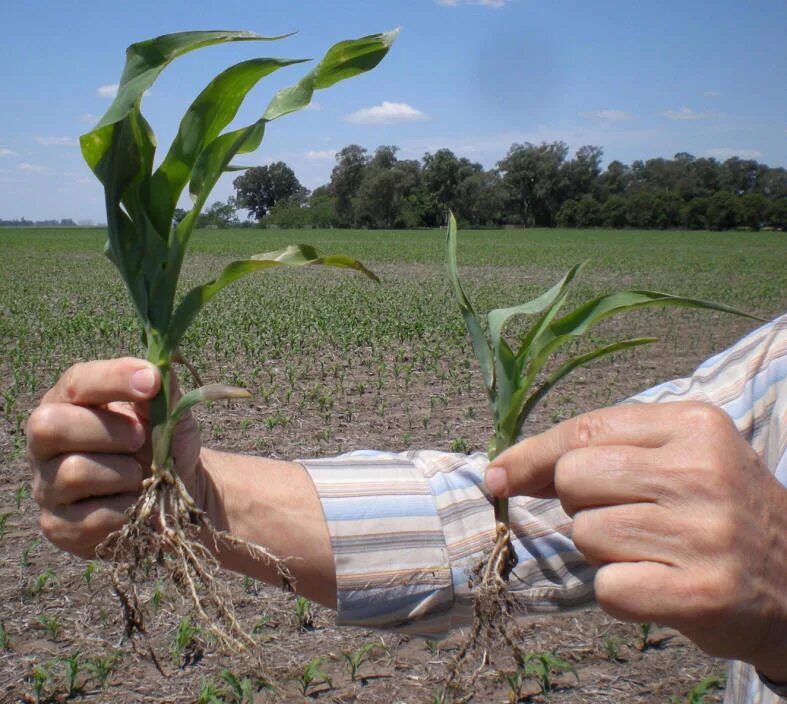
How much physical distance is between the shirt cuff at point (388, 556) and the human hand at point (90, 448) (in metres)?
0.49

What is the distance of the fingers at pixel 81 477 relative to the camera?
54.8 inches

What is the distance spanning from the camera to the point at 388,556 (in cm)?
173

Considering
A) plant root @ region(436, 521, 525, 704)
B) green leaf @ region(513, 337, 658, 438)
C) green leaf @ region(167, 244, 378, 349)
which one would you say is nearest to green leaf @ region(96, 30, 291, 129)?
green leaf @ region(167, 244, 378, 349)

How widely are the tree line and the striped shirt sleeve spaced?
33373 millimetres

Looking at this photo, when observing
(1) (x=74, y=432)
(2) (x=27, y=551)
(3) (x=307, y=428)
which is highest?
(1) (x=74, y=432)

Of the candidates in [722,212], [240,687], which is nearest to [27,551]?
[240,687]

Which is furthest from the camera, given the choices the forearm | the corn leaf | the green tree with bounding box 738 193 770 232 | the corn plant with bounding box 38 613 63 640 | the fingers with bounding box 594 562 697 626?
the green tree with bounding box 738 193 770 232

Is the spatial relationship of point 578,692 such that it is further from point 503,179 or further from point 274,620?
point 503,179

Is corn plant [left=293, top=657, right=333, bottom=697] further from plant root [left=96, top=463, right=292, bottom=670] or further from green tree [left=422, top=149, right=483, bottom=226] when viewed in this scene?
green tree [left=422, top=149, right=483, bottom=226]

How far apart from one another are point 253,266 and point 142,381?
30 cm

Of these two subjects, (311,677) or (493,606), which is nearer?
(493,606)

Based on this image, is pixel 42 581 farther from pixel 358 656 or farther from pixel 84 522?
pixel 84 522

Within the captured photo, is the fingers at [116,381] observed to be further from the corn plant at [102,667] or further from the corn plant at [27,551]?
the corn plant at [27,551]

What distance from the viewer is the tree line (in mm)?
44156
